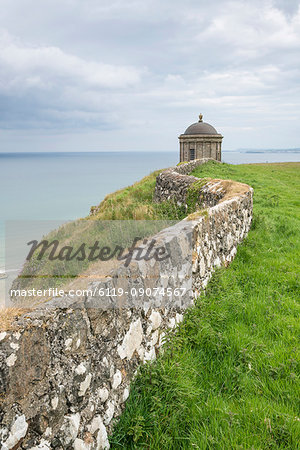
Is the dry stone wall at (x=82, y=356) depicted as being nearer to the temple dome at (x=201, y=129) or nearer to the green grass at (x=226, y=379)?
the green grass at (x=226, y=379)

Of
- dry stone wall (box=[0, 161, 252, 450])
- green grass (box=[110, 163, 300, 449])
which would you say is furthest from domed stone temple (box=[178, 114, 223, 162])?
dry stone wall (box=[0, 161, 252, 450])

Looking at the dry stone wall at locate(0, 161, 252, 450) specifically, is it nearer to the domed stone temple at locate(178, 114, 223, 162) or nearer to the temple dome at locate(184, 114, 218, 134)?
the domed stone temple at locate(178, 114, 223, 162)

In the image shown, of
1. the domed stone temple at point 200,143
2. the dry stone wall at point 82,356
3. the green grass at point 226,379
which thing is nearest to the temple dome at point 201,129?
the domed stone temple at point 200,143

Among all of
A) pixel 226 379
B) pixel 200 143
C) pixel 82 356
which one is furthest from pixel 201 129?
pixel 82 356

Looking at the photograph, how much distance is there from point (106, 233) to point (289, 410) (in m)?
7.87

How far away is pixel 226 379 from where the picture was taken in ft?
11.2

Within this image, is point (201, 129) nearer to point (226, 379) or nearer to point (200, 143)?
point (200, 143)

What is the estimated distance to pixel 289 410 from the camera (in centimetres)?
294

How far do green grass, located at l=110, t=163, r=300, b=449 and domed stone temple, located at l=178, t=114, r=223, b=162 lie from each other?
3899cm

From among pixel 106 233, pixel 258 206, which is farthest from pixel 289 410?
pixel 258 206

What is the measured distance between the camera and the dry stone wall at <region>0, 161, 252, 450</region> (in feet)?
6.42

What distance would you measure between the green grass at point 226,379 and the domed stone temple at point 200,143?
38985mm

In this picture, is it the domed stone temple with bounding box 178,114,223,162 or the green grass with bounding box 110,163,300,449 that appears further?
the domed stone temple with bounding box 178,114,223,162

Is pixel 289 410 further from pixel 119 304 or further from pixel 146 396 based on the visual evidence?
pixel 119 304
